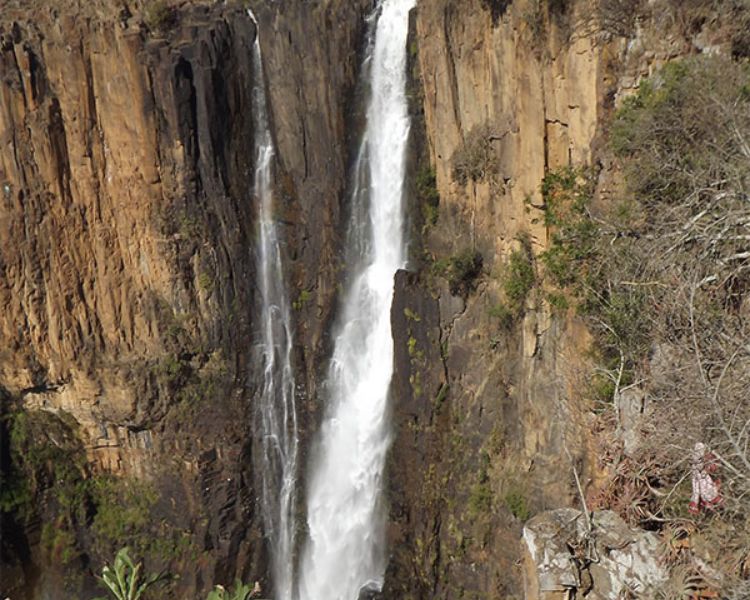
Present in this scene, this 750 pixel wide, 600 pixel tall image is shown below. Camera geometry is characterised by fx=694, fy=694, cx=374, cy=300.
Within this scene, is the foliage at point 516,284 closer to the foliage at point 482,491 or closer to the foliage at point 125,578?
the foliage at point 482,491

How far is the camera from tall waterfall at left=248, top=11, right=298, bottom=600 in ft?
57.0

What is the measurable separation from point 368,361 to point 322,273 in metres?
2.44

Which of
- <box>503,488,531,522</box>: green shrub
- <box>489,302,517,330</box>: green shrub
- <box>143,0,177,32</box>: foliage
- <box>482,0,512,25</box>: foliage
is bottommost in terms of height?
<box>503,488,531,522</box>: green shrub

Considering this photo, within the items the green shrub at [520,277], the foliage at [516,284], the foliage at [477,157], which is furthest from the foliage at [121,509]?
the foliage at [477,157]

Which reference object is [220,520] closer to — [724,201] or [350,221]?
[350,221]

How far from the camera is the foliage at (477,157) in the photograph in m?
14.0

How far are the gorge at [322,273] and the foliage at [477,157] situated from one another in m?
0.08

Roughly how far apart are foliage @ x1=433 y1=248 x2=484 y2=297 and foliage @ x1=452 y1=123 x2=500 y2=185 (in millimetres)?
1579

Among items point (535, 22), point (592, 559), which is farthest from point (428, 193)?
point (592, 559)

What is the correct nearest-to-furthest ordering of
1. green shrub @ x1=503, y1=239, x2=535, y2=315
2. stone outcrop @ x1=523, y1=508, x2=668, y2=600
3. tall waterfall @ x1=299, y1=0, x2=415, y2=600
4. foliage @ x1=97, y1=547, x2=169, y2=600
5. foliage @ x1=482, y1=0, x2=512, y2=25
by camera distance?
stone outcrop @ x1=523, y1=508, x2=668, y2=600 < foliage @ x1=482, y1=0, x2=512, y2=25 < green shrub @ x1=503, y1=239, x2=535, y2=315 < foliage @ x1=97, y1=547, x2=169, y2=600 < tall waterfall @ x1=299, y1=0, x2=415, y2=600

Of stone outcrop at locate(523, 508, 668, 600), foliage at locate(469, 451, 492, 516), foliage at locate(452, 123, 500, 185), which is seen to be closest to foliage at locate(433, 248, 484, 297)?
foliage at locate(452, 123, 500, 185)

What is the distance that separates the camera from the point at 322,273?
17.0 meters

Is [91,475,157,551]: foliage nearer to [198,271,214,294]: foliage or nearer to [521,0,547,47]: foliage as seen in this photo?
[198,271,214,294]: foliage

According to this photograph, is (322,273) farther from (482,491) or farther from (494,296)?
(482,491)
